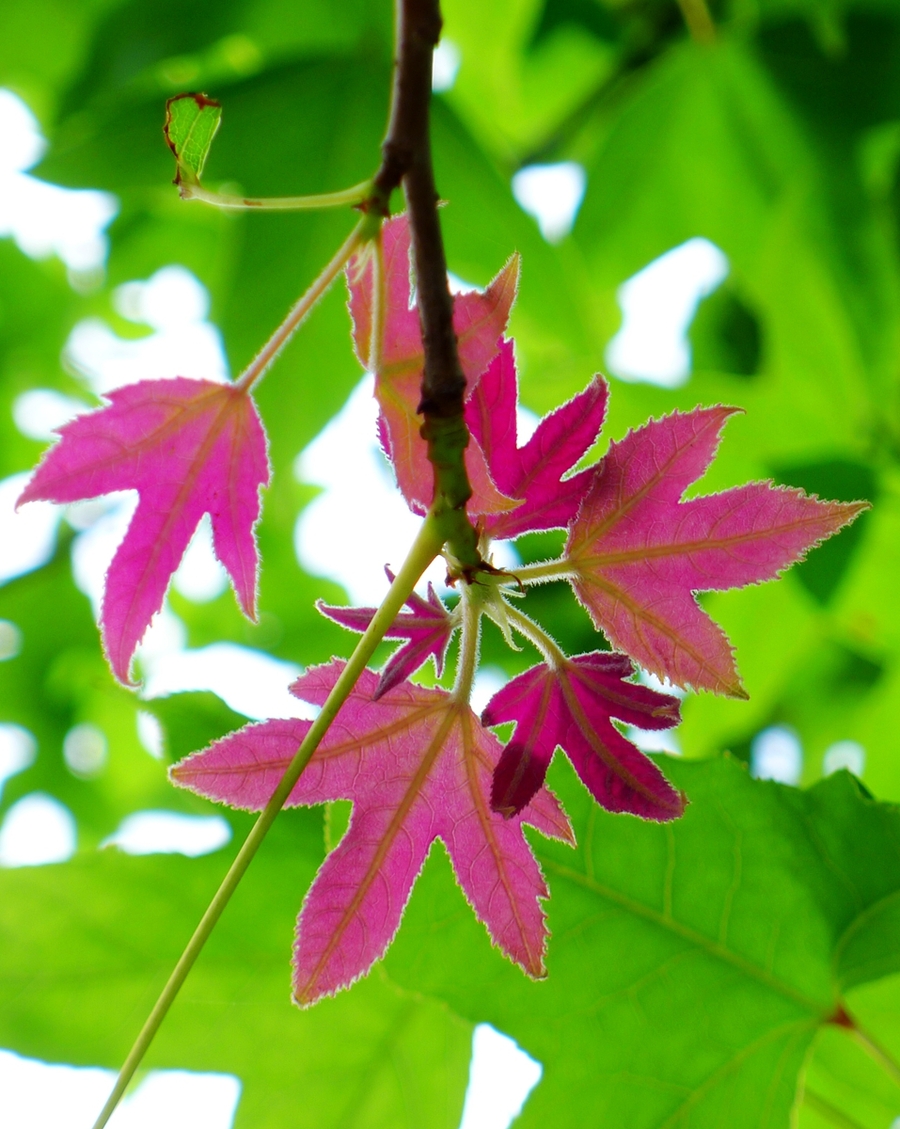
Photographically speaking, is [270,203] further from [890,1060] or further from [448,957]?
[890,1060]

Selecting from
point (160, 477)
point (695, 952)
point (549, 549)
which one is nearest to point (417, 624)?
point (160, 477)

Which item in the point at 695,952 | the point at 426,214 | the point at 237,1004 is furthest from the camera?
the point at 237,1004

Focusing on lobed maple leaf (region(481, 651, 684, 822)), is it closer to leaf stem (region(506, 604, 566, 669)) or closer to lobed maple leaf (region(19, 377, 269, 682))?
leaf stem (region(506, 604, 566, 669))

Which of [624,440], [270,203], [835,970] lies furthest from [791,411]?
[270,203]

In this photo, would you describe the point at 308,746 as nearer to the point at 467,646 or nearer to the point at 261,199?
the point at 467,646

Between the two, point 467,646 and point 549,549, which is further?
point 549,549

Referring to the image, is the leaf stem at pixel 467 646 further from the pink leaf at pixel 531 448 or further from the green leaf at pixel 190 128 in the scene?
the green leaf at pixel 190 128
